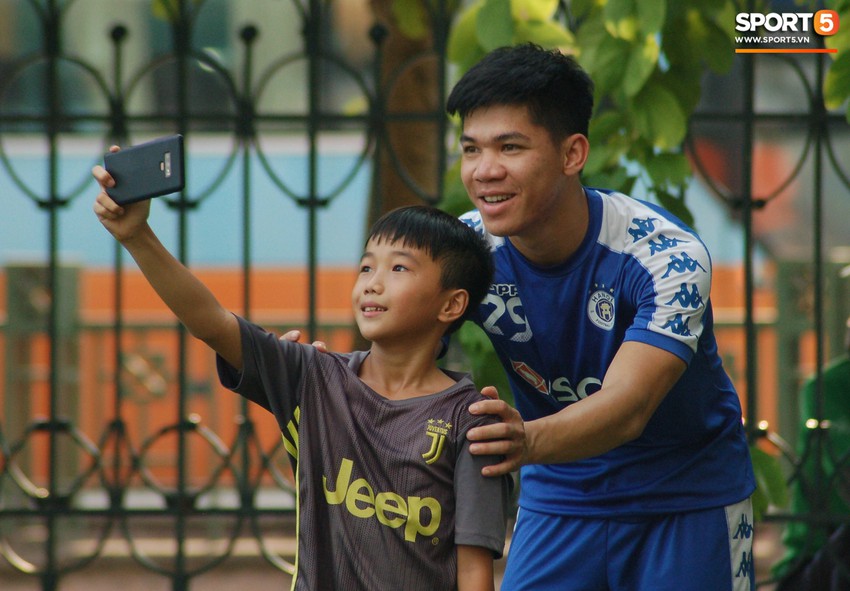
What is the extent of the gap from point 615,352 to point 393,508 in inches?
25.0

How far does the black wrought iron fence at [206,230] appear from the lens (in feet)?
10.9

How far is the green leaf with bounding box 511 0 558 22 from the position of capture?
2.98m

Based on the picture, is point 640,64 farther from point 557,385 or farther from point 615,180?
point 557,385

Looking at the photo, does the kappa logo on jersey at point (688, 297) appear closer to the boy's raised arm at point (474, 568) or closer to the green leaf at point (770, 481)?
the boy's raised arm at point (474, 568)

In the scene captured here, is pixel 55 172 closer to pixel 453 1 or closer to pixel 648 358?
pixel 453 1

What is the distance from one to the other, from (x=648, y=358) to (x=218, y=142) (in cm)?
240

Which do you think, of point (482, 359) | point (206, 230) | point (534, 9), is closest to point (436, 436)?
point (482, 359)

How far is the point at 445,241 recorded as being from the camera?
2.01 m

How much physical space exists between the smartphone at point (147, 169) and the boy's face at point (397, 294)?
0.40 metres

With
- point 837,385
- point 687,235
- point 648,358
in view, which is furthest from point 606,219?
point 837,385

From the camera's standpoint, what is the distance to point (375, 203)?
3.45m

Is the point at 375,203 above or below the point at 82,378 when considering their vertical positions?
above

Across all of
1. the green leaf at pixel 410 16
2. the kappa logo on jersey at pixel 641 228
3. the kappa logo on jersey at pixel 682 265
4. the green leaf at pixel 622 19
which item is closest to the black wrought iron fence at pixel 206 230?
the green leaf at pixel 410 16

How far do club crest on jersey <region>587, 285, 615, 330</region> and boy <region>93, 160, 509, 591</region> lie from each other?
359mm
